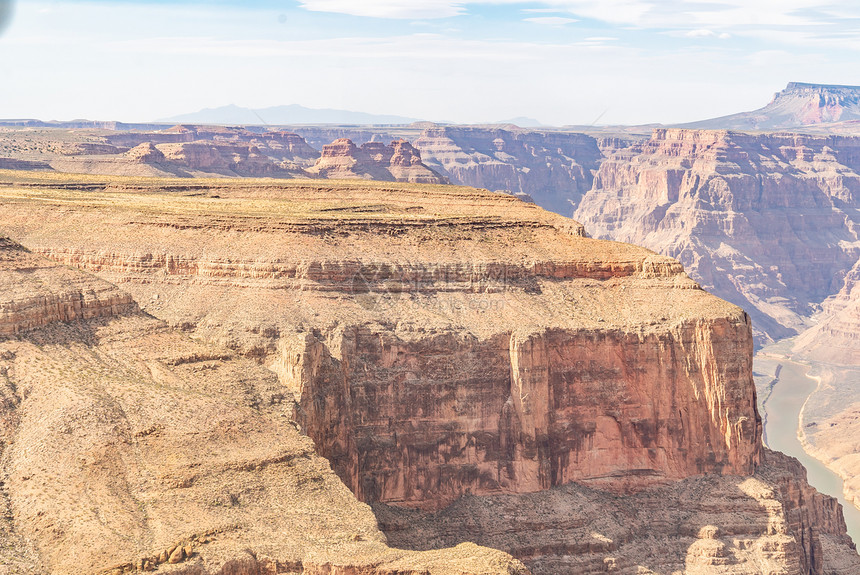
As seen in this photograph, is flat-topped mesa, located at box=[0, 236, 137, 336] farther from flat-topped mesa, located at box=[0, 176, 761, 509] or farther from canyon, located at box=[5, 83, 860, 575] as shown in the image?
flat-topped mesa, located at box=[0, 176, 761, 509]

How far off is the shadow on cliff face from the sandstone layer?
14885 mm

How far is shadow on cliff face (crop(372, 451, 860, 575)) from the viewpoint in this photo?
72500 millimetres

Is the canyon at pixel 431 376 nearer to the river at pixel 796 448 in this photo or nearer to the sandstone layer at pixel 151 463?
the sandstone layer at pixel 151 463

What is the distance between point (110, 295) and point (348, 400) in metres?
14.3

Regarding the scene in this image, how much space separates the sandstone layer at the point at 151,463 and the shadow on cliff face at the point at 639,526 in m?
14.9

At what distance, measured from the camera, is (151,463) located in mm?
52438

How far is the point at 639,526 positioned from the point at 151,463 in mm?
34860

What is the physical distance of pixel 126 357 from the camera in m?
62.6

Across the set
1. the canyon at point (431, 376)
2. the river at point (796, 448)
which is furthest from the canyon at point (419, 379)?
the river at point (796, 448)

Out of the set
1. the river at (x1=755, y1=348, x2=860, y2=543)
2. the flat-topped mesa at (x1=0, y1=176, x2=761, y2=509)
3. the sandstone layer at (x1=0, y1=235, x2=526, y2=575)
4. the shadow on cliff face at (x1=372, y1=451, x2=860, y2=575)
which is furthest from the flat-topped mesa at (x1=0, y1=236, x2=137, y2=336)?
the river at (x1=755, y1=348, x2=860, y2=543)

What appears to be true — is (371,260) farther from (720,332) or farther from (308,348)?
(720,332)

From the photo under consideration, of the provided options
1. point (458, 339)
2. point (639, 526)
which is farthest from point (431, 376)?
point (639, 526)

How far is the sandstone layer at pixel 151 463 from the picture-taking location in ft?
151

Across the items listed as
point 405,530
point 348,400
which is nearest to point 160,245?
point 348,400
